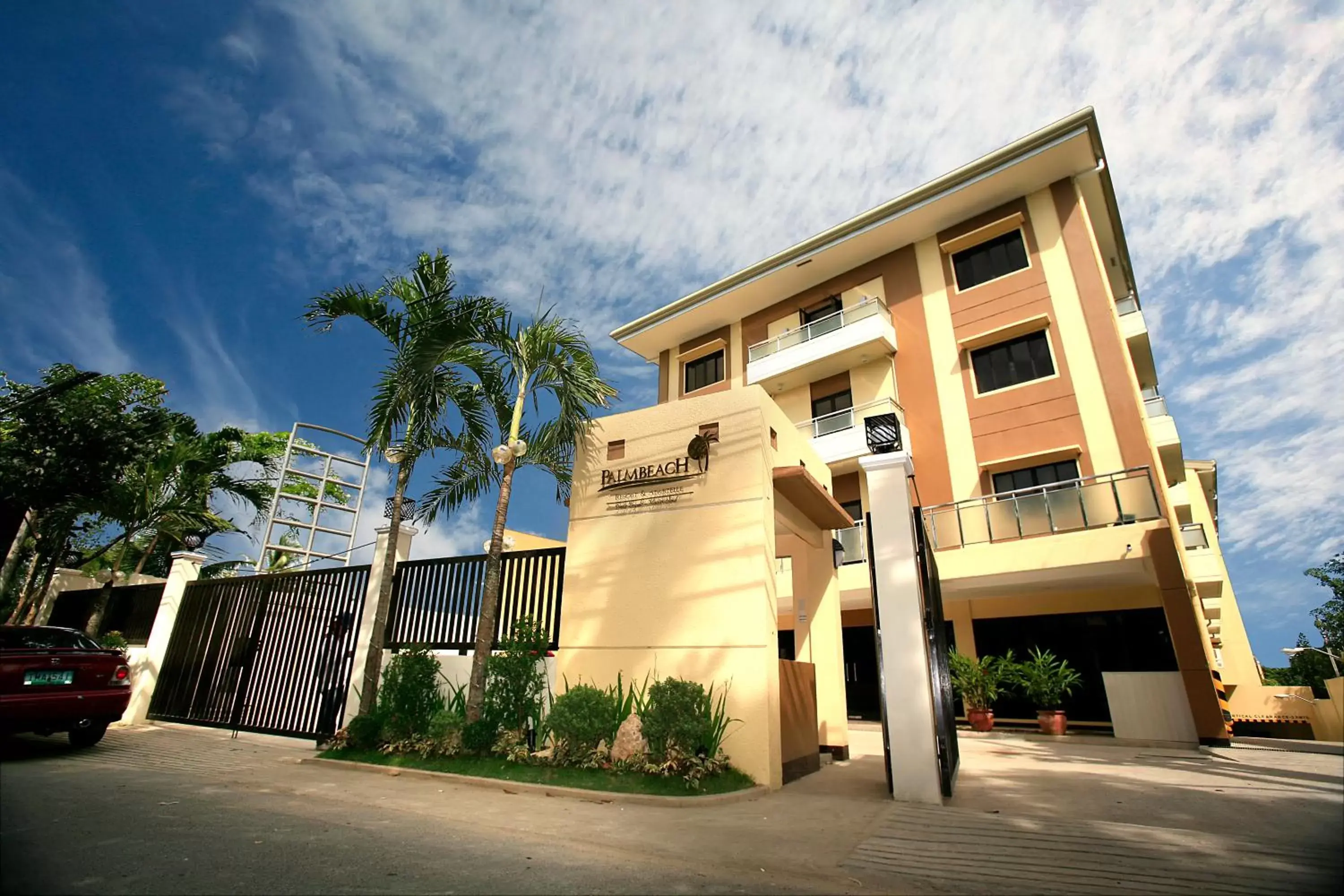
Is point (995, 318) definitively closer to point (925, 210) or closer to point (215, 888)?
point (925, 210)

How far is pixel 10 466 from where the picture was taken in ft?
32.8

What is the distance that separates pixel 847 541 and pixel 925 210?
9.79 meters

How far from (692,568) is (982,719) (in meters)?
9.54

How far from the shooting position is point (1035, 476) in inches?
582

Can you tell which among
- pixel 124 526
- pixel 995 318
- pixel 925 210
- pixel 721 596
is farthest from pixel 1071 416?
pixel 124 526

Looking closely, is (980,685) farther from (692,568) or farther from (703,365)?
(703,365)

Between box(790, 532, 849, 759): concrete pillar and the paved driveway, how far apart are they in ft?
7.99

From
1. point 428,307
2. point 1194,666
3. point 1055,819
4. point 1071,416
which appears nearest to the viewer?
point 1055,819

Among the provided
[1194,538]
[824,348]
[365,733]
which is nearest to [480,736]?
[365,733]

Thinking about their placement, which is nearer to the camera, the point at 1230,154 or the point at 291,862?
the point at 291,862

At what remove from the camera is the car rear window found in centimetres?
612

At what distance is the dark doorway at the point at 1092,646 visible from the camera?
13.0m

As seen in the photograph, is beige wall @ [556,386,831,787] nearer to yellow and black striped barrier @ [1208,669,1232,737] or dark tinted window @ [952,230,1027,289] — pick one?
yellow and black striped barrier @ [1208,669,1232,737]

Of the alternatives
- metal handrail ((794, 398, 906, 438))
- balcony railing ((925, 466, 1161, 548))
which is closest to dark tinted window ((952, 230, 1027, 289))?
metal handrail ((794, 398, 906, 438))
